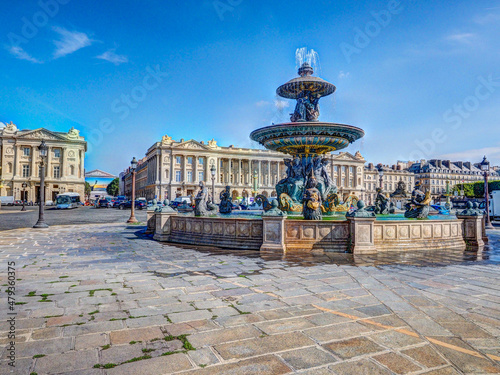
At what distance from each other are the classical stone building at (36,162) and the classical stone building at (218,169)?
61.6 feet

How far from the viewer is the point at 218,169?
93.4 m

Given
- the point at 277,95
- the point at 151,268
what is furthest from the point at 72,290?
the point at 277,95

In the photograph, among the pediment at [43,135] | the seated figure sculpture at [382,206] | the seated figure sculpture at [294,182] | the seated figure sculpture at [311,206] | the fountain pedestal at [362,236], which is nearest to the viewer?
the fountain pedestal at [362,236]

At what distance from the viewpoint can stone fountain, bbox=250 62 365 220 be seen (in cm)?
1423

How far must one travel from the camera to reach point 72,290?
5496mm

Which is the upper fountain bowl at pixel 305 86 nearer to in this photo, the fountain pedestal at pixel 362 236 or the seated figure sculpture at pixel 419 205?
the seated figure sculpture at pixel 419 205

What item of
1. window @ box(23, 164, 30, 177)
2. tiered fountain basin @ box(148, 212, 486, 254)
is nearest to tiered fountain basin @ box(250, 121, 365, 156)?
tiered fountain basin @ box(148, 212, 486, 254)

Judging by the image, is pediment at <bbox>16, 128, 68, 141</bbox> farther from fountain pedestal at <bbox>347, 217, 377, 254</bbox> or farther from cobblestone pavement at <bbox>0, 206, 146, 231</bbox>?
fountain pedestal at <bbox>347, 217, 377, 254</bbox>

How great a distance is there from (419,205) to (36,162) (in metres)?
78.3

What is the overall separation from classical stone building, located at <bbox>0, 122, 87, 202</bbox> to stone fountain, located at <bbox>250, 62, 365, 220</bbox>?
66.4 metres

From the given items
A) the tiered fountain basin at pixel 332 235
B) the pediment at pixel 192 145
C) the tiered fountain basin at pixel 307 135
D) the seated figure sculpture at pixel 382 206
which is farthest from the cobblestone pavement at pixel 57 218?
the pediment at pixel 192 145

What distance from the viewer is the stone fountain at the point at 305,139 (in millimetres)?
14227

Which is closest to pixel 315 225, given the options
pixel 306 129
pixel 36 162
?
pixel 306 129

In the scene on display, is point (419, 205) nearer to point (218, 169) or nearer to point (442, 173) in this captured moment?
point (218, 169)
